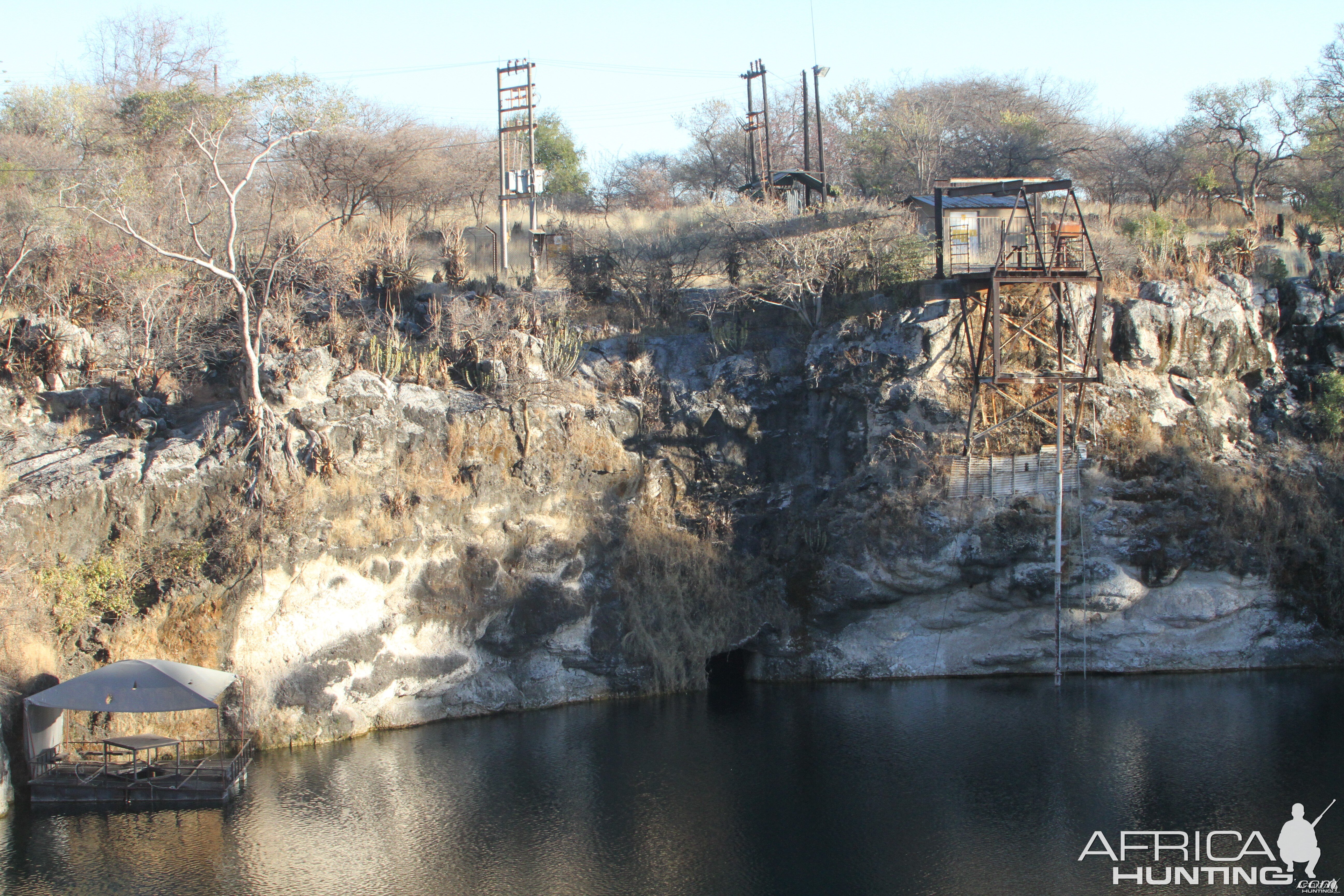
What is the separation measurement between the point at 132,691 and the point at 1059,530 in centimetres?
2126

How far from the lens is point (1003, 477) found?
28703 millimetres

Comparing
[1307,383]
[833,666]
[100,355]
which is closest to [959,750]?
[833,666]

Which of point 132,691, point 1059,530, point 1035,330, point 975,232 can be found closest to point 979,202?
point 975,232

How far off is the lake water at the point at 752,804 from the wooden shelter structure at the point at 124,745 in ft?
1.68

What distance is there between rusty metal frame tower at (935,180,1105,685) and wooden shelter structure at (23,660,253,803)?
19035 millimetres

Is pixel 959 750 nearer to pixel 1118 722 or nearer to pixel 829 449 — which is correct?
pixel 1118 722

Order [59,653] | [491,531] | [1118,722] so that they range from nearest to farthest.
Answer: [59,653], [1118,722], [491,531]

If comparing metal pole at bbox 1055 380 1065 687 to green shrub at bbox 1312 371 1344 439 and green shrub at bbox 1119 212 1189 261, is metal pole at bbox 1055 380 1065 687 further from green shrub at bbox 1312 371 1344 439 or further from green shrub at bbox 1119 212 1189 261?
green shrub at bbox 1312 371 1344 439

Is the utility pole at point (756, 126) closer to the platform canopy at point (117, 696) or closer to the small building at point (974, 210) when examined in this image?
the small building at point (974, 210)

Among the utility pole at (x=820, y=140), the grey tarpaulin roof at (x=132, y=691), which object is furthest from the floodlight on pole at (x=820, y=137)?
the grey tarpaulin roof at (x=132, y=691)

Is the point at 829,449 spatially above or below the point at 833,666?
above

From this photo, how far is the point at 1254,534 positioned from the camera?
2859 cm

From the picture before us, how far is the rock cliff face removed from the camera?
81.5 ft

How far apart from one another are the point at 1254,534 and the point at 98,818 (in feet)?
90.3
